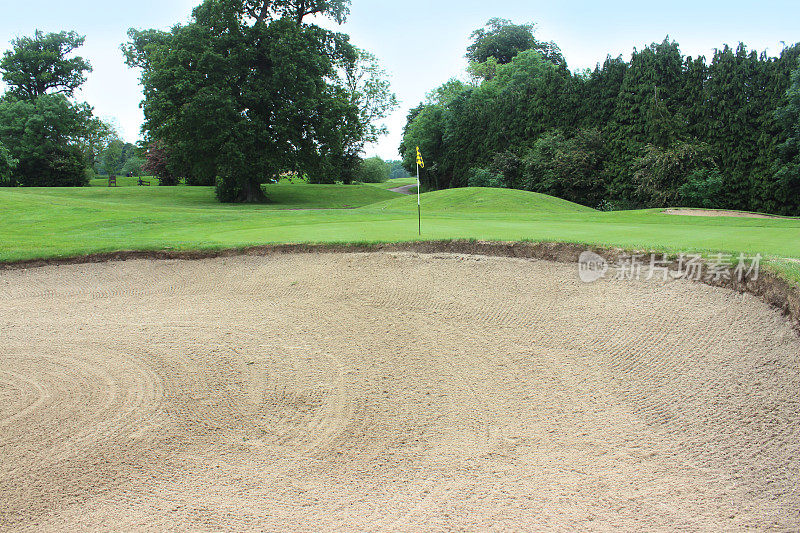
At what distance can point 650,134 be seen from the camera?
25.0 metres

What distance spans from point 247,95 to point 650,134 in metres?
19.6

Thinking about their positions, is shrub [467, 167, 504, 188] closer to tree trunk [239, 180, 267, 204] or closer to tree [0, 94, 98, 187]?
tree trunk [239, 180, 267, 204]

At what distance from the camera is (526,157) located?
99.0ft

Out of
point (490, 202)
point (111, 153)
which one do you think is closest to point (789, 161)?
point (490, 202)

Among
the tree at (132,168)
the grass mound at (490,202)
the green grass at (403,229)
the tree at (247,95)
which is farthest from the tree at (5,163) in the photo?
the tree at (132,168)

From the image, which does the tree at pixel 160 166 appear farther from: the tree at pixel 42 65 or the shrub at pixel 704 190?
the shrub at pixel 704 190

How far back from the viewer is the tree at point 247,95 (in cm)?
2631

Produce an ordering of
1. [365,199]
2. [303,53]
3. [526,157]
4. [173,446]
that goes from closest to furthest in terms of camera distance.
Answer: [173,446]
[303,53]
[526,157]
[365,199]

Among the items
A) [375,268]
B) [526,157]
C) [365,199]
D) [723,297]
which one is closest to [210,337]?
[375,268]

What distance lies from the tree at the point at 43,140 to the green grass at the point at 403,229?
23268mm

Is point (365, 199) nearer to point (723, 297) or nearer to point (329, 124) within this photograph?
point (329, 124)

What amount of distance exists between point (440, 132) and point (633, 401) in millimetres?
35816

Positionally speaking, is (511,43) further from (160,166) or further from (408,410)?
(408,410)

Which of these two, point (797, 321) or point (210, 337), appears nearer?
A: point (797, 321)
